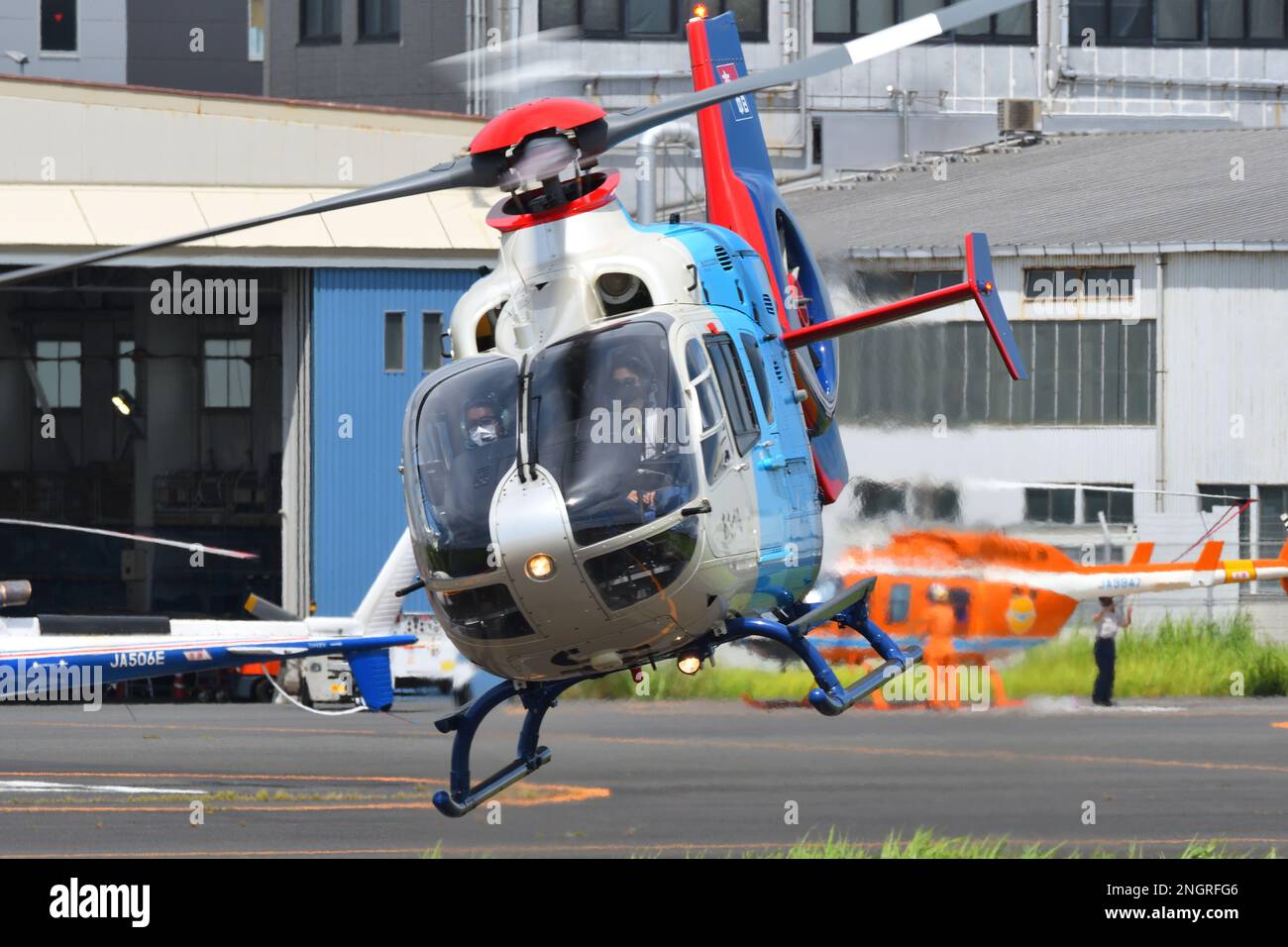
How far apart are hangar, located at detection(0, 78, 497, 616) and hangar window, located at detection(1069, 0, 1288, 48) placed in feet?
77.1

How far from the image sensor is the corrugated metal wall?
38.8 meters

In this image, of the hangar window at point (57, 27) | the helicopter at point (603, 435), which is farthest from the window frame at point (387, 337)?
the hangar window at point (57, 27)

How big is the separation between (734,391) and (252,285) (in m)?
27.7

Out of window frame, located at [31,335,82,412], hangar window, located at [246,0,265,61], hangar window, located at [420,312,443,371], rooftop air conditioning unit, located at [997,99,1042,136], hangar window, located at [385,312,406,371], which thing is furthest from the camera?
hangar window, located at [246,0,265,61]

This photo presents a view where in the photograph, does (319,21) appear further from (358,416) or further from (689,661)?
(689,661)

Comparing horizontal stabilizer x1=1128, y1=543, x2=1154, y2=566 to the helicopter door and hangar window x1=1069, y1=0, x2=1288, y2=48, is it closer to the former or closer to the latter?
hangar window x1=1069, y1=0, x2=1288, y2=48

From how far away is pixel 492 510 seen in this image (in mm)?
13641

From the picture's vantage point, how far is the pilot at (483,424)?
13.9 m

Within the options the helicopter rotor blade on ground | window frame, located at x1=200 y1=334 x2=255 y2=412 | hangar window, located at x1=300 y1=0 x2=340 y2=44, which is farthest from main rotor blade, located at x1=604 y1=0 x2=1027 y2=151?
hangar window, located at x1=300 y1=0 x2=340 y2=44

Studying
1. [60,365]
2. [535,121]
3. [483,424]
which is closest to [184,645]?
[483,424]

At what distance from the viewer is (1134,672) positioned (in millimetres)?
46844
